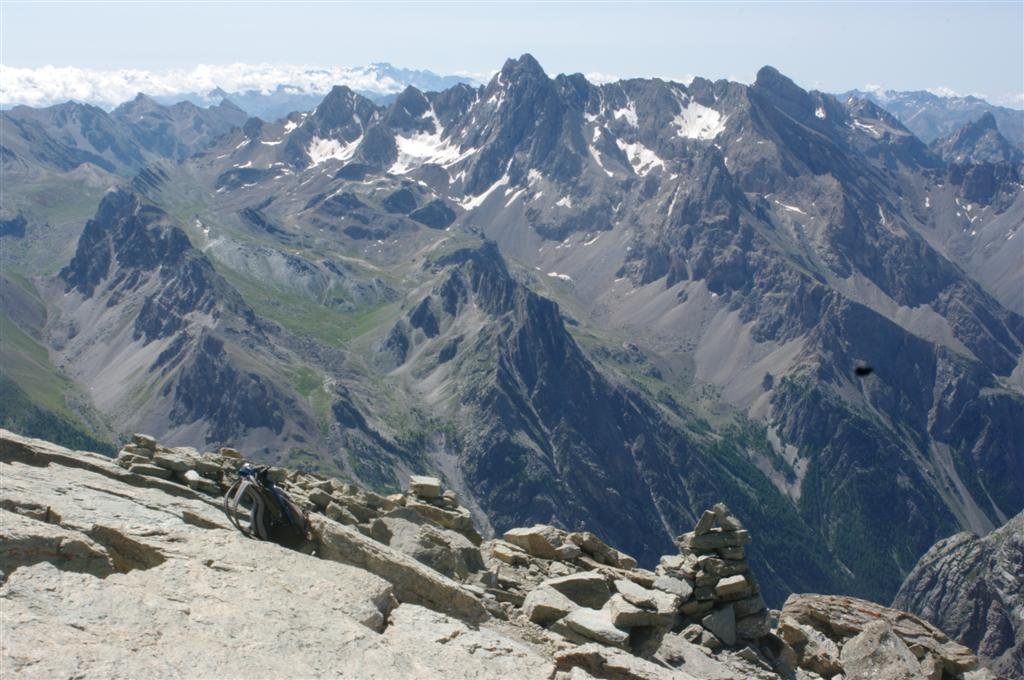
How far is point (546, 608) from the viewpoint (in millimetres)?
32812

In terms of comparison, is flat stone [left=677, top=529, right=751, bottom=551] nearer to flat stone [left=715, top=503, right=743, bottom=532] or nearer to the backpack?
flat stone [left=715, top=503, right=743, bottom=532]

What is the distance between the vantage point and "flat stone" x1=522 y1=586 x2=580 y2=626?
107ft

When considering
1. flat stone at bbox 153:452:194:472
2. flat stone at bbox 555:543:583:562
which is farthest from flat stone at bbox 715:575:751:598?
flat stone at bbox 153:452:194:472

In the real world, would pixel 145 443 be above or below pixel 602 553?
above

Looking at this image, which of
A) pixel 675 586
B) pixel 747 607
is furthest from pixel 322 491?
pixel 747 607

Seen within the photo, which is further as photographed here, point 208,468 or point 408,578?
point 208,468

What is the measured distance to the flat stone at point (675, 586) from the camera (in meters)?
39.1

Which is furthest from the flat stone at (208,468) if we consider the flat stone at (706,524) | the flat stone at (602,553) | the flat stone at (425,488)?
the flat stone at (706,524)

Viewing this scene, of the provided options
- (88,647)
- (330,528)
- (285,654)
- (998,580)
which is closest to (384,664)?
(285,654)

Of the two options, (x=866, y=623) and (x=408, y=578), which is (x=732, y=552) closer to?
(x=866, y=623)

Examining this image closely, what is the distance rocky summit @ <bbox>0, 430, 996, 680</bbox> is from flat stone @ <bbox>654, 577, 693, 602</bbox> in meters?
0.15

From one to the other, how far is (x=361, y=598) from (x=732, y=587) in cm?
1976

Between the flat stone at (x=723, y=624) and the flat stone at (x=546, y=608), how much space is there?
26.1 ft

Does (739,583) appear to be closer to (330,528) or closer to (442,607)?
(442,607)
